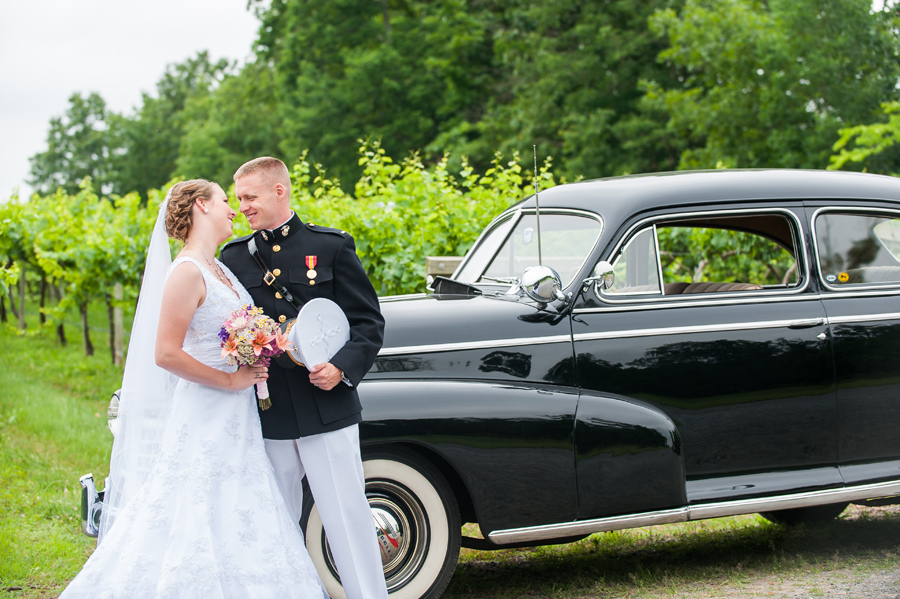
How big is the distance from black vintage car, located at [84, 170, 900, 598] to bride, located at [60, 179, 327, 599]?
22.8 inches

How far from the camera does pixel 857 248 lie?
14.9ft

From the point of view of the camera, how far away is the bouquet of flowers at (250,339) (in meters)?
2.86

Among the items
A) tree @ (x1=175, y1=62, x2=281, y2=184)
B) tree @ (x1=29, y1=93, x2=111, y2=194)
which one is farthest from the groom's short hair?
tree @ (x1=29, y1=93, x2=111, y2=194)

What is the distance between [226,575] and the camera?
2895 millimetres

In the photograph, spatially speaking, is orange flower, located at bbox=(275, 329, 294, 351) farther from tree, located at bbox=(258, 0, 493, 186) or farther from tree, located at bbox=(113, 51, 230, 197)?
tree, located at bbox=(113, 51, 230, 197)

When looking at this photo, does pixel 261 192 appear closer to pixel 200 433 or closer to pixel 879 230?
pixel 200 433

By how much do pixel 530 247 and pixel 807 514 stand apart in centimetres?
269

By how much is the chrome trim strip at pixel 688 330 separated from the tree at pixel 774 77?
15.1m

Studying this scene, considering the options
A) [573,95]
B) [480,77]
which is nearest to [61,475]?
[573,95]

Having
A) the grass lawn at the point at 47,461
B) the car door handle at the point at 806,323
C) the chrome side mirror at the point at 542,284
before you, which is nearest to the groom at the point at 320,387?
the chrome side mirror at the point at 542,284

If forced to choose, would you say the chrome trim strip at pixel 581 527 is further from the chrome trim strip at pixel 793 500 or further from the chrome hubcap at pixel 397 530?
the chrome hubcap at pixel 397 530

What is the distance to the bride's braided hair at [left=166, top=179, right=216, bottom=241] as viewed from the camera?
311 cm

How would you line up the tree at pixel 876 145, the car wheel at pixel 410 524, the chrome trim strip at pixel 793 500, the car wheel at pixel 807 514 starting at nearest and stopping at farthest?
the car wheel at pixel 410 524 → the chrome trim strip at pixel 793 500 → the car wheel at pixel 807 514 → the tree at pixel 876 145

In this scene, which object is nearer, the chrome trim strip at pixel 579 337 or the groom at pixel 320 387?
the groom at pixel 320 387
